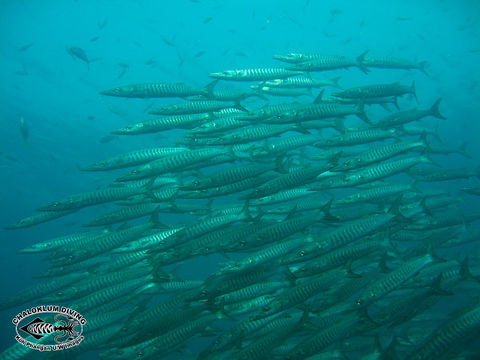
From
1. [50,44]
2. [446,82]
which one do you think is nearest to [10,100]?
[50,44]

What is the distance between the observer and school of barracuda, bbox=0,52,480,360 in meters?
4.06

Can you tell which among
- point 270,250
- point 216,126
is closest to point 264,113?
point 216,126

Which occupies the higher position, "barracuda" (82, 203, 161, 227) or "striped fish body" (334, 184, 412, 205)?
"striped fish body" (334, 184, 412, 205)

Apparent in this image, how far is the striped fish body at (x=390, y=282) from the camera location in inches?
152

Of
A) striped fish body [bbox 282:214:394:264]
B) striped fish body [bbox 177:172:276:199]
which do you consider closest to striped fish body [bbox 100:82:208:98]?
striped fish body [bbox 177:172:276:199]

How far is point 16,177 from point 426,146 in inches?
1063

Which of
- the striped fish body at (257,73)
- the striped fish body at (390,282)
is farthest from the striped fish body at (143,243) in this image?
the striped fish body at (257,73)

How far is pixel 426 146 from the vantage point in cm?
561

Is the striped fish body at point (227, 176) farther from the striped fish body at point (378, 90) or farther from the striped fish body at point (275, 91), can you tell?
the striped fish body at point (275, 91)

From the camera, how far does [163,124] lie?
5914 millimetres

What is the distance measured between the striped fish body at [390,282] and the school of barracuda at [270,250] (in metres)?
0.01

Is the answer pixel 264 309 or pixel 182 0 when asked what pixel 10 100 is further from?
pixel 182 0

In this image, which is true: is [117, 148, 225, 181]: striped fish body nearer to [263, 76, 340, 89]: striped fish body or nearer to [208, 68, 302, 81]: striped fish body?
[208, 68, 302, 81]: striped fish body

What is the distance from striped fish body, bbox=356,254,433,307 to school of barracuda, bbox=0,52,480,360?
0.01 metres
